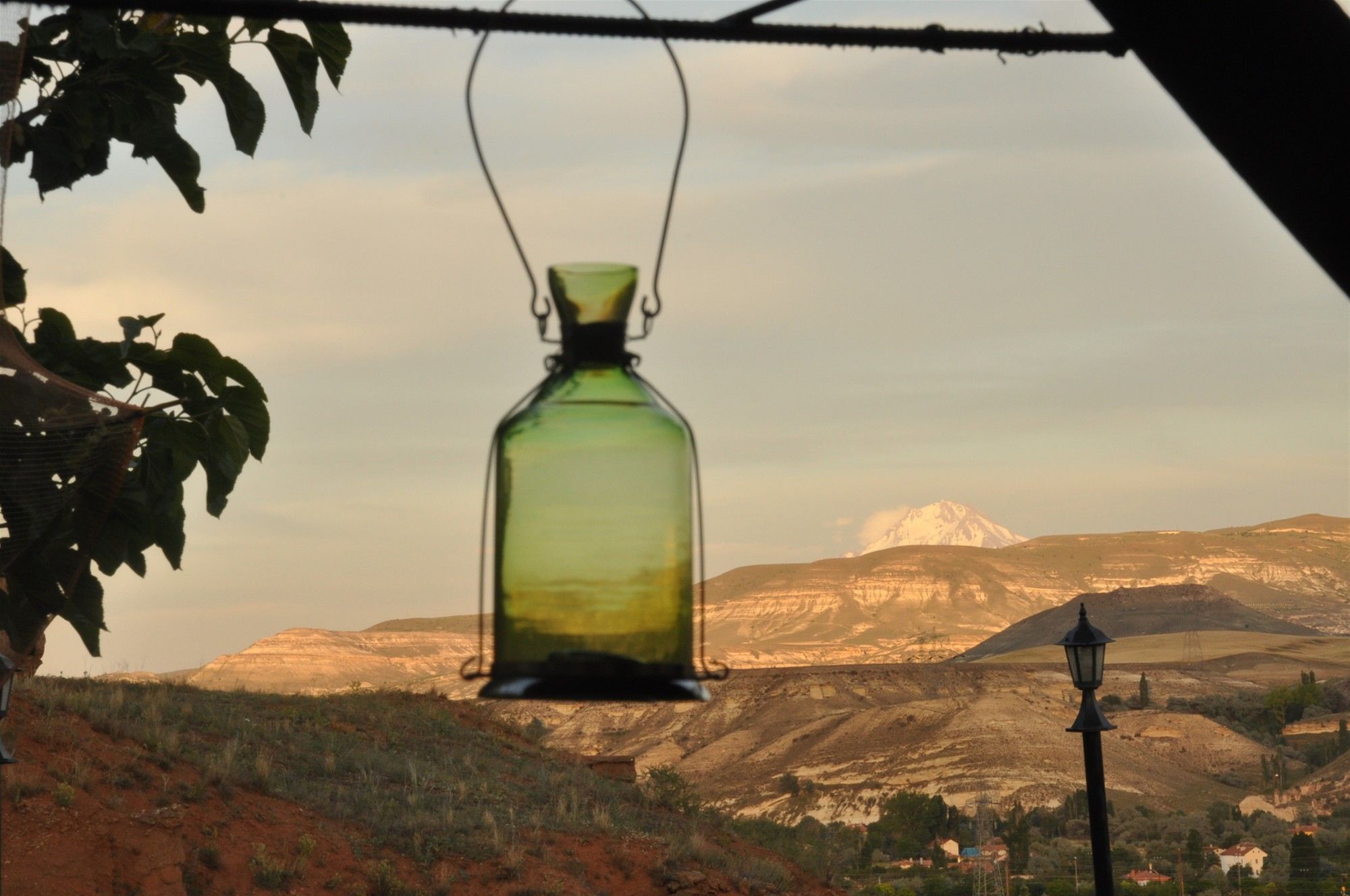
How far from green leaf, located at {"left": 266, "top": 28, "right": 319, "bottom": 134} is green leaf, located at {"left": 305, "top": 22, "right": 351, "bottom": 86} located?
52 millimetres

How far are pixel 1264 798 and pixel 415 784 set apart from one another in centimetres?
3988

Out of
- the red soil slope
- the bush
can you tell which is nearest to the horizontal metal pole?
the red soil slope

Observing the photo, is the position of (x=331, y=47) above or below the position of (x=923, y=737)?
above

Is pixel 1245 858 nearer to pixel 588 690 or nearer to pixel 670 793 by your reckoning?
pixel 670 793

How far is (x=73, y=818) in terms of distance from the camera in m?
16.3

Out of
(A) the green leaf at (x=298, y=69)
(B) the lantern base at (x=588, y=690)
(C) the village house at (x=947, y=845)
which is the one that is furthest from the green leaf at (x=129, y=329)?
(C) the village house at (x=947, y=845)

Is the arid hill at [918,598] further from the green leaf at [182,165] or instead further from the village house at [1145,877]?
the green leaf at [182,165]

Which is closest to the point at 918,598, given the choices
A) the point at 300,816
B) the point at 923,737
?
the point at 923,737

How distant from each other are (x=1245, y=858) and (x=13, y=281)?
39.9m

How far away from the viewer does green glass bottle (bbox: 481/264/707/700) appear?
2023mm

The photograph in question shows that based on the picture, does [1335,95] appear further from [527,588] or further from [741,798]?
[741,798]

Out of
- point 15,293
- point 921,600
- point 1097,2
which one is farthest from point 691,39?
point 921,600

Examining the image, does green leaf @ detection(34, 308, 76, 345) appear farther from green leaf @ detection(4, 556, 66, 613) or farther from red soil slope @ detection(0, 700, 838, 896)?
red soil slope @ detection(0, 700, 838, 896)

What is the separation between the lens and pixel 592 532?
6.68ft
